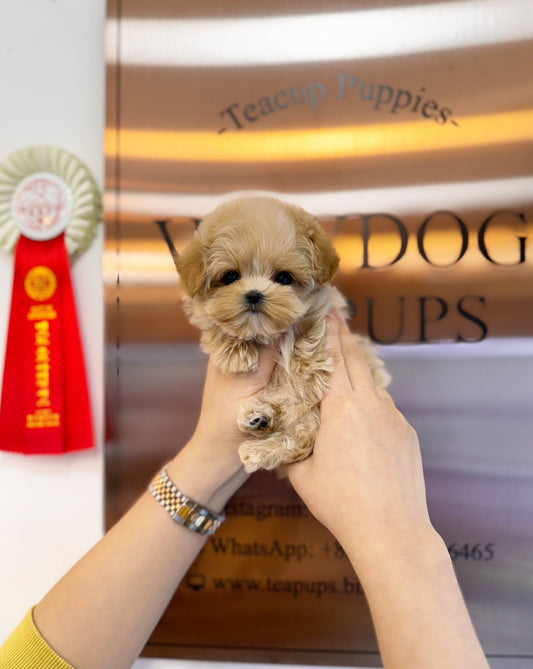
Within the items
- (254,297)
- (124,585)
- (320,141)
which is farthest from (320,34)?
(124,585)

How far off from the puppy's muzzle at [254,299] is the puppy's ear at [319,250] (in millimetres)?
138

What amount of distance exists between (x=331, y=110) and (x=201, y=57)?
1.32 ft

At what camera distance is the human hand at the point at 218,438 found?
0.99 meters

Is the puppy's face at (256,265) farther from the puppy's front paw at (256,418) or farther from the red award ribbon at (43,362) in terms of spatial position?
the red award ribbon at (43,362)

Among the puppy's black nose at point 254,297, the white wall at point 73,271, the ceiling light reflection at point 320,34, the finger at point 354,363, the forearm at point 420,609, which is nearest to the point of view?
the forearm at point 420,609

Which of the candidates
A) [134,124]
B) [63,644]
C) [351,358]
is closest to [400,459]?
[351,358]

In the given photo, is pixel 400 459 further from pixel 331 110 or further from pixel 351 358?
pixel 331 110

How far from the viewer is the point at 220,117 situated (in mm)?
1297

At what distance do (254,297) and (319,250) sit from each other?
0.17 meters

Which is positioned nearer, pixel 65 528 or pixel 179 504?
pixel 179 504

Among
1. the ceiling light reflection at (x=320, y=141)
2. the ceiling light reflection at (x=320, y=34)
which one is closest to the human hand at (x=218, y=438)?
the ceiling light reflection at (x=320, y=141)

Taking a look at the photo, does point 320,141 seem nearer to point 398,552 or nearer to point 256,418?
point 256,418

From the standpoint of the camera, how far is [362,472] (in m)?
0.87

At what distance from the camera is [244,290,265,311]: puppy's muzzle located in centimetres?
87
